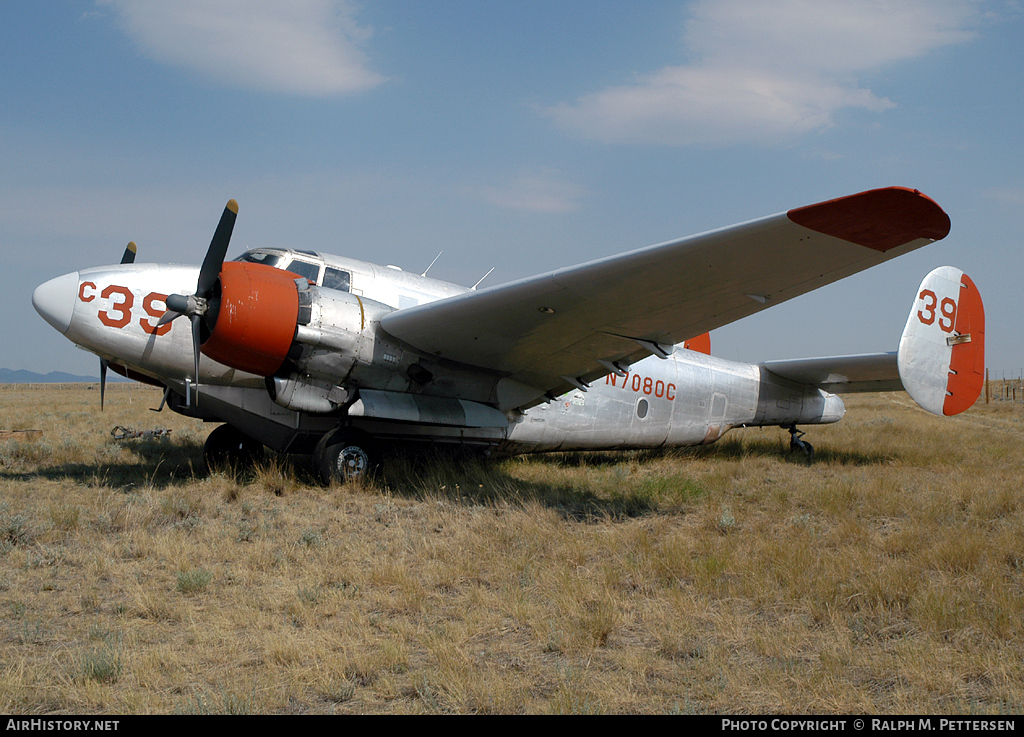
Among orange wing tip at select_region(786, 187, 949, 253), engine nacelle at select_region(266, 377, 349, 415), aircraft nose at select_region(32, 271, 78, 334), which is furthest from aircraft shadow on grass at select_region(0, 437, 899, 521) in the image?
orange wing tip at select_region(786, 187, 949, 253)

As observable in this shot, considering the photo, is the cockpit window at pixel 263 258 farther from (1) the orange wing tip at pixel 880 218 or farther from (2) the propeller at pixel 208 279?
(1) the orange wing tip at pixel 880 218

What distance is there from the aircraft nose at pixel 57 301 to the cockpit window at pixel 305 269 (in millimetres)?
2379

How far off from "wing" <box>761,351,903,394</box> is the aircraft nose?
10575 mm

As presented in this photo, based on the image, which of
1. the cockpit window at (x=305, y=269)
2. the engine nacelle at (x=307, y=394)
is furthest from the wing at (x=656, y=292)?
the cockpit window at (x=305, y=269)

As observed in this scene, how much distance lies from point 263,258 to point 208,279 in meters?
1.35

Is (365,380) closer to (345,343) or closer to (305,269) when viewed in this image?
(345,343)

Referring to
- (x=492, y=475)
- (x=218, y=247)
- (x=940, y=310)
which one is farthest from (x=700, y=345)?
(x=218, y=247)

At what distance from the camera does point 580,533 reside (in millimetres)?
6453

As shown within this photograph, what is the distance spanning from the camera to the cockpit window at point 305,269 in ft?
27.6

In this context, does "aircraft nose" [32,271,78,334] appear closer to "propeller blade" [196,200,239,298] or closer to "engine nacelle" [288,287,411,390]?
"propeller blade" [196,200,239,298]

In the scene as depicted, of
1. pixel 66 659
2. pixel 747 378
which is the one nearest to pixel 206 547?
pixel 66 659

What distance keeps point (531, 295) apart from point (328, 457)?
3.10 metres
